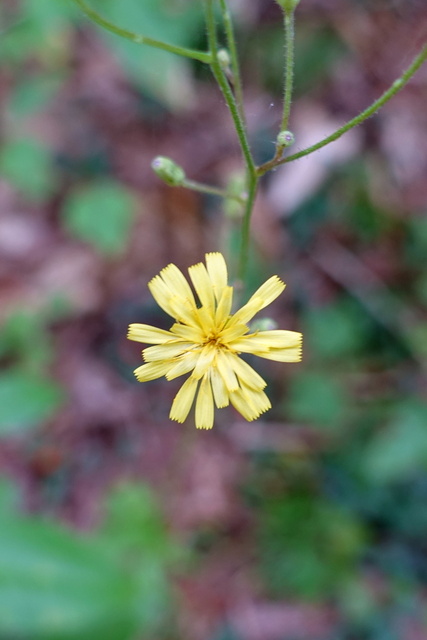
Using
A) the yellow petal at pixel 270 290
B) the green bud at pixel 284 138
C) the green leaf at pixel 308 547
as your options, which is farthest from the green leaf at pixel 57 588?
the green bud at pixel 284 138

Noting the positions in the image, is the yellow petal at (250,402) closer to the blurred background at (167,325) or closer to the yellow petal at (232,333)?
Answer: the yellow petal at (232,333)

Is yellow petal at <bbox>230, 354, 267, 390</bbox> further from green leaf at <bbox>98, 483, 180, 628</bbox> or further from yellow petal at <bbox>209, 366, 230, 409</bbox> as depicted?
green leaf at <bbox>98, 483, 180, 628</bbox>

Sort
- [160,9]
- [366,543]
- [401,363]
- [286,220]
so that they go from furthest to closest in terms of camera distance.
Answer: [286,220] → [401,363] → [366,543] → [160,9]

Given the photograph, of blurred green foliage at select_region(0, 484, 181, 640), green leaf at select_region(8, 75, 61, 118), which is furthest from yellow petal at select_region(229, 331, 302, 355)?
green leaf at select_region(8, 75, 61, 118)

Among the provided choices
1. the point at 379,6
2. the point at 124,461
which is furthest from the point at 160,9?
the point at 124,461

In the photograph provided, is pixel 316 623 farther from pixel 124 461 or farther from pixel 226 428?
pixel 124 461
